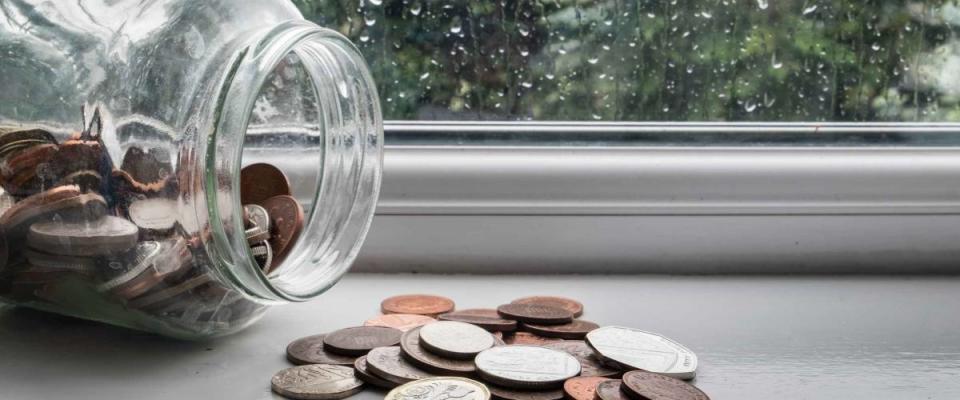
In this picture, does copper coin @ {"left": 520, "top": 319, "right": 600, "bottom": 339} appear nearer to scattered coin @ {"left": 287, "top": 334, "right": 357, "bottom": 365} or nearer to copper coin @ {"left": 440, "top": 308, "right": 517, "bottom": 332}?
copper coin @ {"left": 440, "top": 308, "right": 517, "bottom": 332}

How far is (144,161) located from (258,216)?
0.11m

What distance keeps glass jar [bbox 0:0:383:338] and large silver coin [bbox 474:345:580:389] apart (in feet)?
0.41

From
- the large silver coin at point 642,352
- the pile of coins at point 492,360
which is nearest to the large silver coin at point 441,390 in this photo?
the pile of coins at point 492,360

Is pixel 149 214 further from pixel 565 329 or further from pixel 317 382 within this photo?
pixel 565 329

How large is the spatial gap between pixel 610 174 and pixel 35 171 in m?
0.48

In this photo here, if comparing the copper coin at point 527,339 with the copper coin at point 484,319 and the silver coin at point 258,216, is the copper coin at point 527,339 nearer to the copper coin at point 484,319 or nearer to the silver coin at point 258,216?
the copper coin at point 484,319

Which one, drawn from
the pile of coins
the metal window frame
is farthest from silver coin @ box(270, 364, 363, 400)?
the metal window frame

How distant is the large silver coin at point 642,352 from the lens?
633 millimetres

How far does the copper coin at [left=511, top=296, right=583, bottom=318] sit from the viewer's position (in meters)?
0.77

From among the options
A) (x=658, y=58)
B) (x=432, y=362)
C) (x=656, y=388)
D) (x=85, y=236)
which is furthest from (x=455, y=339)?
(x=658, y=58)

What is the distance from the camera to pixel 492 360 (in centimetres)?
62

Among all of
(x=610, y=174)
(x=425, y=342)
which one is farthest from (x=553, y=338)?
(x=610, y=174)

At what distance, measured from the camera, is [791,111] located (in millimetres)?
927

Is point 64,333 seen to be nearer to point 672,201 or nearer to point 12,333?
point 12,333
